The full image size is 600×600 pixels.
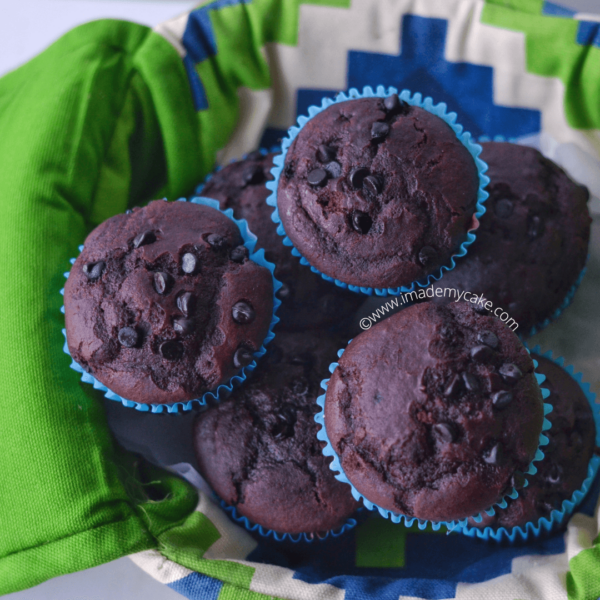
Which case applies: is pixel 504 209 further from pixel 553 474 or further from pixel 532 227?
pixel 553 474

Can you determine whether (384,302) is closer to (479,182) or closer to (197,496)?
(479,182)

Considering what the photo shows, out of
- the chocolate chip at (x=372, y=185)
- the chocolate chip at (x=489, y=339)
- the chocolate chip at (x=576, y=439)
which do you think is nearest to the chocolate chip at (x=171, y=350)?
the chocolate chip at (x=372, y=185)

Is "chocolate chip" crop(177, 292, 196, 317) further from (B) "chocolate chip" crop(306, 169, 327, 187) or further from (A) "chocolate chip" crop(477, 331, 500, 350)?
(A) "chocolate chip" crop(477, 331, 500, 350)

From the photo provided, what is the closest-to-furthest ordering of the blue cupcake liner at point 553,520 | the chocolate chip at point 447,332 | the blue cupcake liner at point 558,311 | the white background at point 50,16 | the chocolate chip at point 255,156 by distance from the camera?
the chocolate chip at point 447,332, the blue cupcake liner at point 553,520, the blue cupcake liner at point 558,311, the chocolate chip at point 255,156, the white background at point 50,16

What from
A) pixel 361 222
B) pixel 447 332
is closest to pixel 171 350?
pixel 361 222

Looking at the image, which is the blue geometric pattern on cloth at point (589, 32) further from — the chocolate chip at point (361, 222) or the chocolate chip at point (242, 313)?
the chocolate chip at point (242, 313)

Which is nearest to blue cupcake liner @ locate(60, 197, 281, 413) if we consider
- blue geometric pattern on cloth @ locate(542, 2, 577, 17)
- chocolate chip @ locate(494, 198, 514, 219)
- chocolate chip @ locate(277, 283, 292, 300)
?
chocolate chip @ locate(277, 283, 292, 300)

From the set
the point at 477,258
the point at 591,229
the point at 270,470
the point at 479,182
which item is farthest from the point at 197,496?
the point at 591,229
